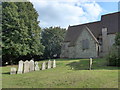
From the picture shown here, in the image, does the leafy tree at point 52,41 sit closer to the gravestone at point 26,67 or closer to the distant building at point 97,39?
the distant building at point 97,39

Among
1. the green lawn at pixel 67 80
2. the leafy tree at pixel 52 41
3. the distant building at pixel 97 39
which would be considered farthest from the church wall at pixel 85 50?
the green lawn at pixel 67 80

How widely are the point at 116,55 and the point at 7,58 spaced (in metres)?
21.7

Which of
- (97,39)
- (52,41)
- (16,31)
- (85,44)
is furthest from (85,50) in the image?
(16,31)

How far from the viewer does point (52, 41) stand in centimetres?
4362

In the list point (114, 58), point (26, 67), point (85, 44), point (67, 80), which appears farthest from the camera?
point (85, 44)

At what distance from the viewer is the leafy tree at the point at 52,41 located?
41.9 meters

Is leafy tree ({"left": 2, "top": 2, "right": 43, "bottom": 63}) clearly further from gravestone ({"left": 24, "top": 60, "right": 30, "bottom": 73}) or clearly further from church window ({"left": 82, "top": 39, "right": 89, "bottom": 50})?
church window ({"left": 82, "top": 39, "right": 89, "bottom": 50})

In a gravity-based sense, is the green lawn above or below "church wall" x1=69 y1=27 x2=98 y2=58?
below

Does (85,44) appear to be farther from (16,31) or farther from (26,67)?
(26,67)

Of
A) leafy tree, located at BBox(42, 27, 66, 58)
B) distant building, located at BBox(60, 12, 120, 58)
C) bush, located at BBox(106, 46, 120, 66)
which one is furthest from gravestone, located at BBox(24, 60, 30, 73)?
leafy tree, located at BBox(42, 27, 66, 58)

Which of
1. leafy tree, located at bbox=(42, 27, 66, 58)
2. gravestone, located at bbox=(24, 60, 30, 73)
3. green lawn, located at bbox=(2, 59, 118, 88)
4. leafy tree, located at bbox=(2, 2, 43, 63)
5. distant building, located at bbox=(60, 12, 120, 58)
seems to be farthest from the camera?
leafy tree, located at bbox=(42, 27, 66, 58)

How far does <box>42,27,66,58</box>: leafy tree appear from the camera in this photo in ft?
137

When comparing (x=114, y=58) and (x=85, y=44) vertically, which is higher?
(x=85, y=44)

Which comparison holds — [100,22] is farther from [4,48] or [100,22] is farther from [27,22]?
[4,48]
